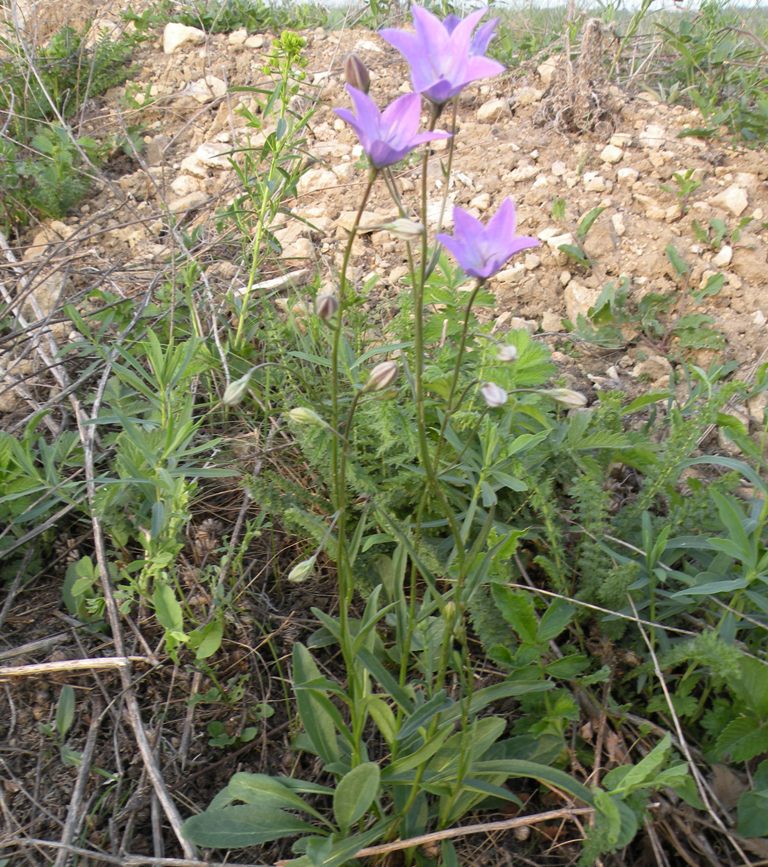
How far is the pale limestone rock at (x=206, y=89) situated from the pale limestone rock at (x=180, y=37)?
0.36 m

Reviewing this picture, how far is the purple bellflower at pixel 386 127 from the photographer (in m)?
1.16

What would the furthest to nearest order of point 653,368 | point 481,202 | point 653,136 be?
point 653,136, point 481,202, point 653,368

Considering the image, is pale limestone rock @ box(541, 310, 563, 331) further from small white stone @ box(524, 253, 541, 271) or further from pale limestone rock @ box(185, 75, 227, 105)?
pale limestone rock @ box(185, 75, 227, 105)

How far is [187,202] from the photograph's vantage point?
3506 millimetres

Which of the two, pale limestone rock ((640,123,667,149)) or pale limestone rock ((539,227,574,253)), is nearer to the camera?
pale limestone rock ((539,227,574,253))

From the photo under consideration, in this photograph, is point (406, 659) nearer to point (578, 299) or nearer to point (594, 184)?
point (578, 299)

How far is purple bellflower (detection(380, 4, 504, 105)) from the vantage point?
1.20m

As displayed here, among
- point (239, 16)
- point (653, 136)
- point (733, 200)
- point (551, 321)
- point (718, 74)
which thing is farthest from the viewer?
point (239, 16)

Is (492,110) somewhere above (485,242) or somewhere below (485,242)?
below

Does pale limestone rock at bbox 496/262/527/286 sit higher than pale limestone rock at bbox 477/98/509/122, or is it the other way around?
pale limestone rock at bbox 477/98/509/122

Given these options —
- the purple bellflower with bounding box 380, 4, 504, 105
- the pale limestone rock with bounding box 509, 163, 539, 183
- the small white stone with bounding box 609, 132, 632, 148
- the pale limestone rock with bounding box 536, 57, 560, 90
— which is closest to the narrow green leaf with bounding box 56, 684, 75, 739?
the purple bellflower with bounding box 380, 4, 504, 105

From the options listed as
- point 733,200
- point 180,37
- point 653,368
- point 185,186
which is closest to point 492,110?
point 733,200

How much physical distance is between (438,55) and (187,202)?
2.50 meters

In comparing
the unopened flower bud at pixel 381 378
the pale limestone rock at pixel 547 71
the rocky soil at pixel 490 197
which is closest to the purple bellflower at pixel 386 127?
the unopened flower bud at pixel 381 378
